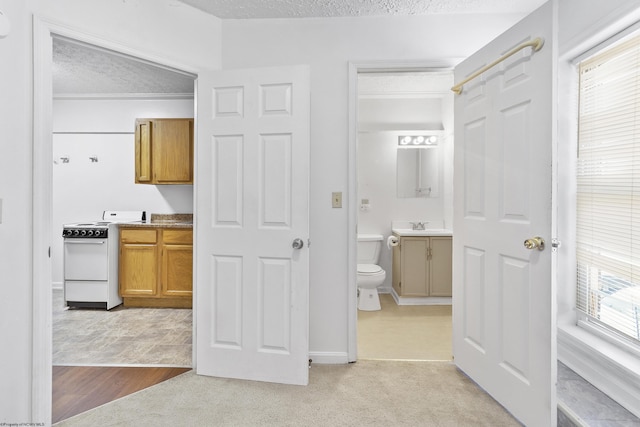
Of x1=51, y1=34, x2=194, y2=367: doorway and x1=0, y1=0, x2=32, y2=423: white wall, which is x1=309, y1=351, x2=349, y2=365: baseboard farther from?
x1=51, y1=34, x2=194, y2=367: doorway

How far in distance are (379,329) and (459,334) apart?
3.18 ft

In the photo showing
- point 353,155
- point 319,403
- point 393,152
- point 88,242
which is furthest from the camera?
point 393,152

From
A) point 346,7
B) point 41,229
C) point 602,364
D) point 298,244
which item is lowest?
point 602,364

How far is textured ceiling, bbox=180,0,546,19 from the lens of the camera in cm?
218

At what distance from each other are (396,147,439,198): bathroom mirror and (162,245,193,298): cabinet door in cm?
267

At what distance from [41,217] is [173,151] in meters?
2.40

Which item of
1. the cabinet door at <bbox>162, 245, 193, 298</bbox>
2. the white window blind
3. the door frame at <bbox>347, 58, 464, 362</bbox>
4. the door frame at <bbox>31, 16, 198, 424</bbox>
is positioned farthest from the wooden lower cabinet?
the white window blind

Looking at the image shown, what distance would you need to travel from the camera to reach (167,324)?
3252 mm

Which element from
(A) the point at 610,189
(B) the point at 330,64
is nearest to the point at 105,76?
(B) the point at 330,64

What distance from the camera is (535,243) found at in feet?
5.14

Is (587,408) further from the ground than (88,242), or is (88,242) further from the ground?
(88,242)

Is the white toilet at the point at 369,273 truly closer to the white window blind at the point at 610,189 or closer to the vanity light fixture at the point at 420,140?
the vanity light fixture at the point at 420,140

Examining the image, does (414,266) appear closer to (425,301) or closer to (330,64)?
(425,301)

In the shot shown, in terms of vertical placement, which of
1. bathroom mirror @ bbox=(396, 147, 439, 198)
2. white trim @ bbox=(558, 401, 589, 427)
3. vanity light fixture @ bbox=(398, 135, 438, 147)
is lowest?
white trim @ bbox=(558, 401, 589, 427)
